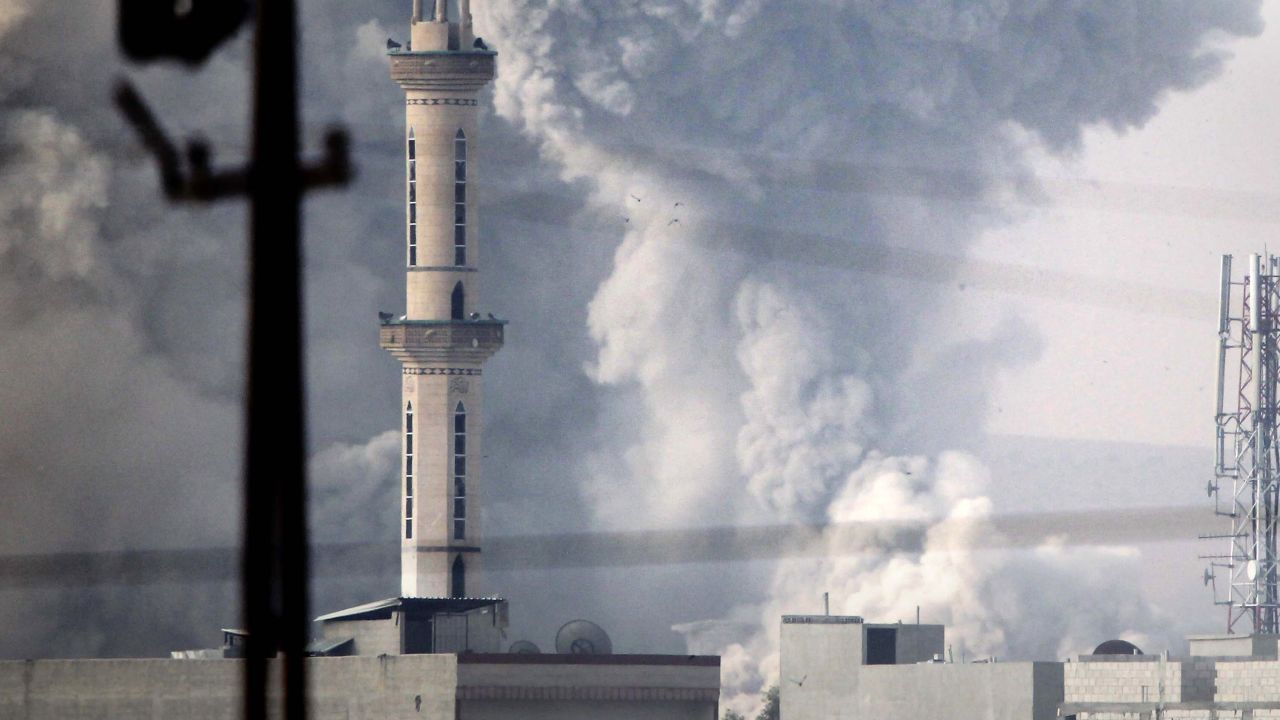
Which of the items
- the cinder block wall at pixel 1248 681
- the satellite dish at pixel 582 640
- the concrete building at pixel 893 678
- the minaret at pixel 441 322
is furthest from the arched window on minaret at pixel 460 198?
the cinder block wall at pixel 1248 681

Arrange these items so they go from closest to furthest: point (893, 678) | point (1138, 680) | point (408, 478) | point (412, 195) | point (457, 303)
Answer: point (1138, 680) → point (893, 678) → point (457, 303) → point (412, 195) → point (408, 478)

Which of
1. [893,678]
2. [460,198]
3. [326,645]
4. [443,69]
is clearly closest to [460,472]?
[460,198]

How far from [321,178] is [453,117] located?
241 feet

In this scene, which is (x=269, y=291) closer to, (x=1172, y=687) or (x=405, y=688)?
(x=405, y=688)

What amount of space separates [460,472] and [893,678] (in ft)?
55.1

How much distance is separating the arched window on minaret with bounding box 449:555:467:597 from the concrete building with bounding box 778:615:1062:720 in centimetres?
1046

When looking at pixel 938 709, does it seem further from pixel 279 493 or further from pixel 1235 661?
pixel 279 493

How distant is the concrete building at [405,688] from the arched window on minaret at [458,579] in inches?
817

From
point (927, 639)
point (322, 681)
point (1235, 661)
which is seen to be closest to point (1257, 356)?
point (927, 639)

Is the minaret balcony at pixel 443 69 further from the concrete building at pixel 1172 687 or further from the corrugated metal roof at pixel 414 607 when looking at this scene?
the concrete building at pixel 1172 687

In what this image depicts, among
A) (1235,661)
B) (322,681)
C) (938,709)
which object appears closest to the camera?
(322,681)

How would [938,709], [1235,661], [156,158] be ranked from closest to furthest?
[156,158] → [1235,661] → [938,709]

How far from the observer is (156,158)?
37.3ft

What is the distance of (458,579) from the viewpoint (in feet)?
277
